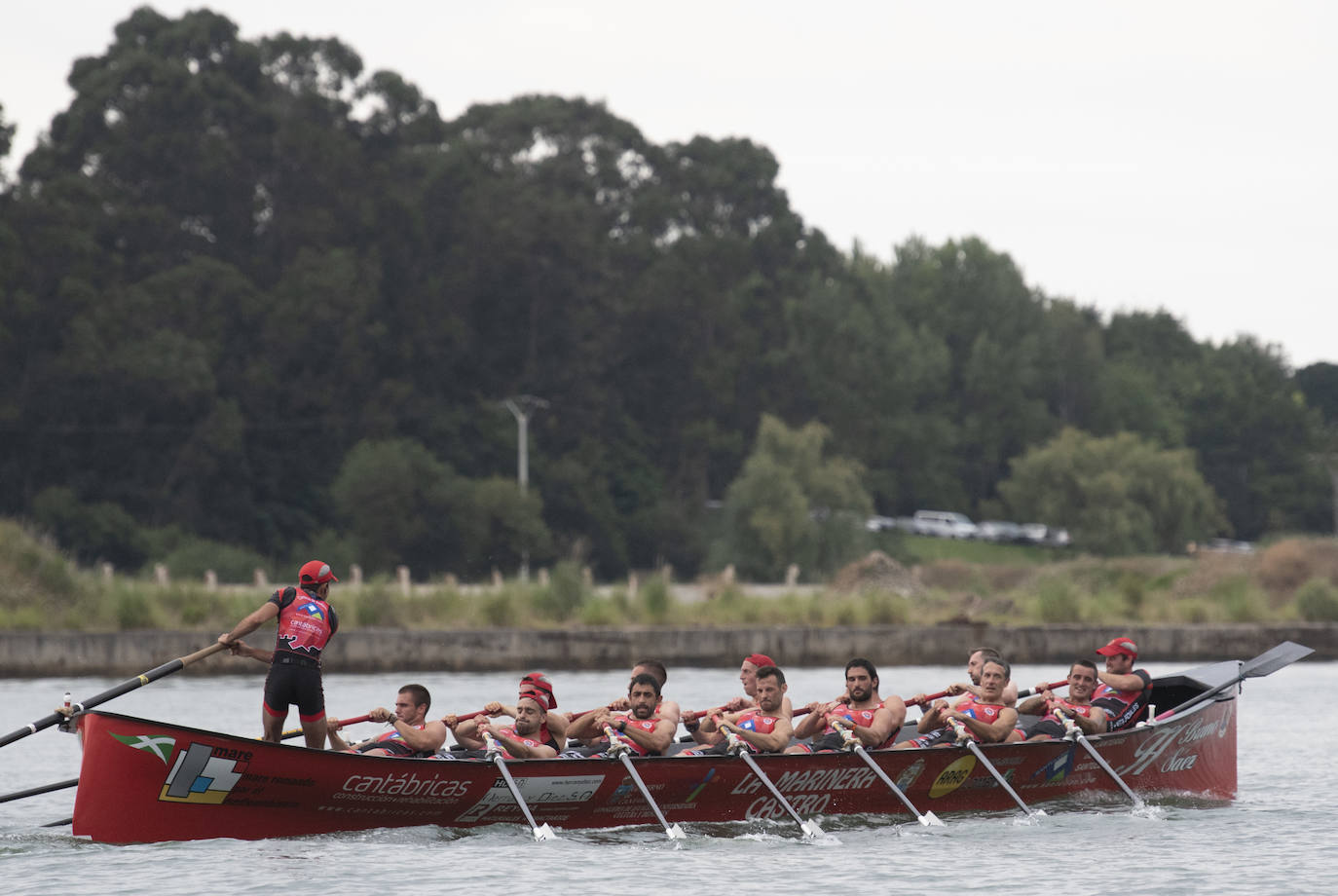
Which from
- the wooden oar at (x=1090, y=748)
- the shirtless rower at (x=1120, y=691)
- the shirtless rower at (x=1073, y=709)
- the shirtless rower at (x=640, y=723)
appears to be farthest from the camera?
the shirtless rower at (x=1120, y=691)


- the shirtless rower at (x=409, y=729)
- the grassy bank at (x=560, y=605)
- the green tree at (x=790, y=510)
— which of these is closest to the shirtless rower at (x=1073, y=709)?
the shirtless rower at (x=409, y=729)

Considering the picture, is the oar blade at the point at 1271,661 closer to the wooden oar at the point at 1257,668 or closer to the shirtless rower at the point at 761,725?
the wooden oar at the point at 1257,668

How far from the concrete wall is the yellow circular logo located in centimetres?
1980

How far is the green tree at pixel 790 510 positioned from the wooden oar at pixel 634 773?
57.2 meters

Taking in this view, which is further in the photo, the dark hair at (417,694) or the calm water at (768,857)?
the dark hair at (417,694)

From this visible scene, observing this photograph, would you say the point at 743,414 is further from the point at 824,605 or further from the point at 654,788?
the point at 654,788

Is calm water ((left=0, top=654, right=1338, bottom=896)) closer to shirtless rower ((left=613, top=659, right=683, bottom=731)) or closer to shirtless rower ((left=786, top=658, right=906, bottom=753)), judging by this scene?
shirtless rower ((left=786, top=658, right=906, bottom=753))

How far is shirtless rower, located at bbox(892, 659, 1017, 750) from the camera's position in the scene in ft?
58.1

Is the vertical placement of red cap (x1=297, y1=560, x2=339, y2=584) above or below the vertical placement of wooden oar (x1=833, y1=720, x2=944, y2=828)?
above

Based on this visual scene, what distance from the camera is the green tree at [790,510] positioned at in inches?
2913

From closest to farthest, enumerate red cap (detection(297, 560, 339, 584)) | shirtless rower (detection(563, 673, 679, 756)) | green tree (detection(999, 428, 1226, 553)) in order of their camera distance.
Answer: red cap (detection(297, 560, 339, 584)), shirtless rower (detection(563, 673, 679, 756)), green tree (detection(999, 428, 1226, 553))

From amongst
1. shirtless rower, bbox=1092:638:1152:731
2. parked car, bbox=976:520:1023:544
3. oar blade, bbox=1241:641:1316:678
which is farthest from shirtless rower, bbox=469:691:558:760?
parked car, bbox=976:520:1023:544

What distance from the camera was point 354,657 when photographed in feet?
121

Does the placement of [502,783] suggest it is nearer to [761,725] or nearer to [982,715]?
[761,725]
